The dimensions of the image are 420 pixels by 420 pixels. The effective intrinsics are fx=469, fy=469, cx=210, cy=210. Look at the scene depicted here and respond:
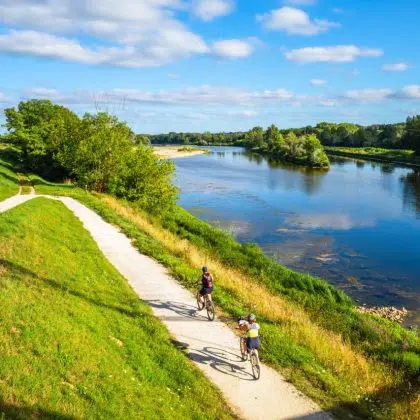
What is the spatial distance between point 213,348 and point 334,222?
35.3 metres

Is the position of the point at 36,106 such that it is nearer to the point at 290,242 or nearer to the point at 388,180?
the point at 290,242

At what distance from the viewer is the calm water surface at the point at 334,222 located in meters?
29.8

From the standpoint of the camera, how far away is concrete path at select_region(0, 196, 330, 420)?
35.5 feet

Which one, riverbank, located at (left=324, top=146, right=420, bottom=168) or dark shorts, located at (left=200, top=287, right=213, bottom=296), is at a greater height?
riverbank, located at (left=324, top=146, right=420, bottom=168)

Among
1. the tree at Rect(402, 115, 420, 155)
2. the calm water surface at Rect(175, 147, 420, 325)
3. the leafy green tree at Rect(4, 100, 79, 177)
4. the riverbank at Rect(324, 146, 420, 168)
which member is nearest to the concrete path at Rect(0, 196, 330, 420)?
the calm water surface at Rect(175, 147, 420, 325)

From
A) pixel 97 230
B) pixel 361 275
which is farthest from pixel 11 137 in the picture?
pixel 361 275

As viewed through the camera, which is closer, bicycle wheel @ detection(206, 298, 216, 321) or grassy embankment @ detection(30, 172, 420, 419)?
grassy embankment @ detection(30, 172, 420, 419)

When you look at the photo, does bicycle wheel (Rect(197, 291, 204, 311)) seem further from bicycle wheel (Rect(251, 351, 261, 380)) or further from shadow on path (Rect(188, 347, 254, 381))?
bicycle wheel (Rect(251, 351, 261, 380))

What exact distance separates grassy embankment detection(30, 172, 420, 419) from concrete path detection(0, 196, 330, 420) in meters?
0.57

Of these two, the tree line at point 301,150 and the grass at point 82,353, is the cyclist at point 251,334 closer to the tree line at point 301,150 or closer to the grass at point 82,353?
the grass at point 82,353

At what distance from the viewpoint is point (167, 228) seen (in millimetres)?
34469

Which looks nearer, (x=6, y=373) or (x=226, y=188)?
(x=6, y=373)

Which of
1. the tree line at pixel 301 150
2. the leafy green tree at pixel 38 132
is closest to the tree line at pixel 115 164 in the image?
the leafy green tree at pixel 38 132

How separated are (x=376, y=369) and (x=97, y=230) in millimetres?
17778
